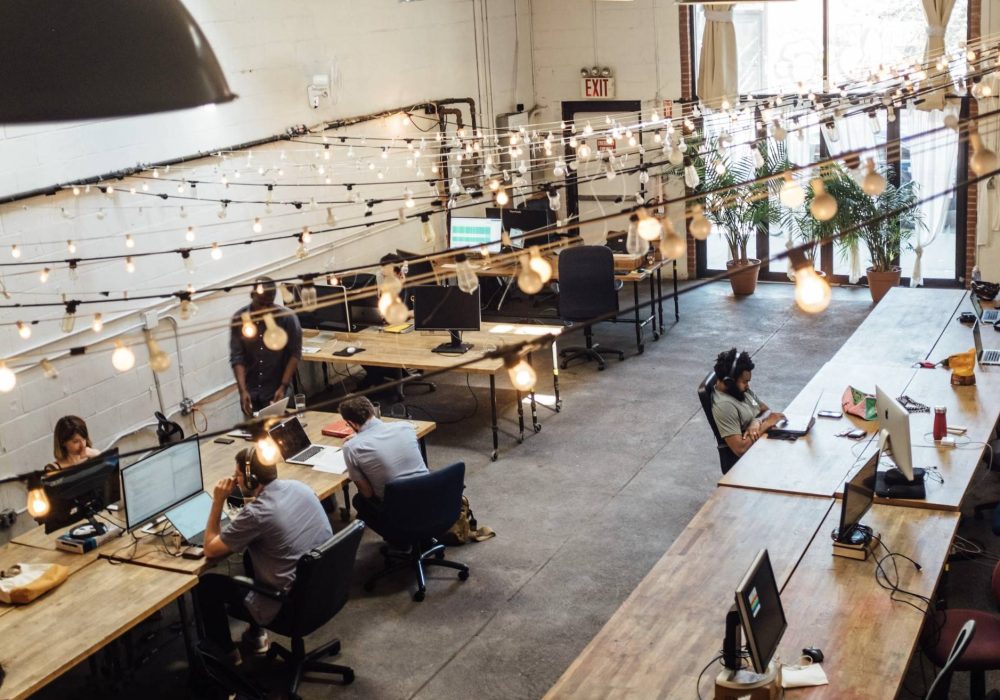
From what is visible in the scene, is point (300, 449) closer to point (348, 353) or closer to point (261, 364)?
point (261, 364)

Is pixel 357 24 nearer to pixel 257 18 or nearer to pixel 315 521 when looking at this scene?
pixel 257 18

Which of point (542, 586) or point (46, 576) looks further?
point (542, 586)

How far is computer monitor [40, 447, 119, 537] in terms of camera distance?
6.00m

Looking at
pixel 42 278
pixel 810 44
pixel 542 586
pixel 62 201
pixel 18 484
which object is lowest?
pixel 542 586

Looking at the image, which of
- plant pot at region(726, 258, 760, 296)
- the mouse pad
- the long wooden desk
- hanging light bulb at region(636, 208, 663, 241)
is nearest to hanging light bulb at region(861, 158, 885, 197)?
hanging light bulb at region(636, 208, 663, 241)

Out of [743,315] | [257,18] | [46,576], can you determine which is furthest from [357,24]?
[46,576]

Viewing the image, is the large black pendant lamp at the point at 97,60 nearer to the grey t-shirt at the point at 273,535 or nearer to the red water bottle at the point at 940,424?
the grey t-shirt at the point at 273,535

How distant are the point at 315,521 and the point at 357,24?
6431 mm

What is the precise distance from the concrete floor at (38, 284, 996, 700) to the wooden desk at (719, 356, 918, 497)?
951mm

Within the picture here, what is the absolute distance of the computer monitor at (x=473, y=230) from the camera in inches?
468

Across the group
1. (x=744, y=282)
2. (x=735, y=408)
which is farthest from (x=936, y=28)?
(x=735, y=408)

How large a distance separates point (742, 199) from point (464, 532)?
649 cm

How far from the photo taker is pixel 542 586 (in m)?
6.69

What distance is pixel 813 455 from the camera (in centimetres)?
643
